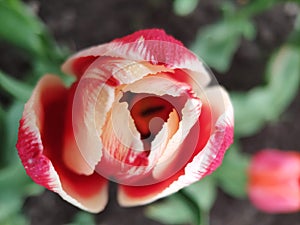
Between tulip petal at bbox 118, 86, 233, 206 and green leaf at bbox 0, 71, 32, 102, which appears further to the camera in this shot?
green leaf at bbox 0, 71, 32, 102

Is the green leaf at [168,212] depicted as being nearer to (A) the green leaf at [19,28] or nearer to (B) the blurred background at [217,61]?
(B) the blurred background at [217,61]

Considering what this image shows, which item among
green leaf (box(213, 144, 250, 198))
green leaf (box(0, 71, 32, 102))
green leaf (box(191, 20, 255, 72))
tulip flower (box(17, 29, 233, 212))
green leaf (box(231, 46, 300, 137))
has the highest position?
tulip flower (box(17, 29, 233, 212))

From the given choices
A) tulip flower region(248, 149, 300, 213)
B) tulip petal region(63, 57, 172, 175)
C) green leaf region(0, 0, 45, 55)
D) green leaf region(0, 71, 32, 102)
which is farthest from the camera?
tulip flower region(248, 149, 300, 213)

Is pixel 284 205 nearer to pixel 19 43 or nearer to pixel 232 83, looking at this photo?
pixel 232 83

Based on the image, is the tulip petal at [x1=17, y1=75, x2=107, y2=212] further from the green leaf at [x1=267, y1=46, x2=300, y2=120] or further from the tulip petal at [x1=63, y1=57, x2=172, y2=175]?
the green leaf at [x1=267, y1=46, x2=300, y2=120]

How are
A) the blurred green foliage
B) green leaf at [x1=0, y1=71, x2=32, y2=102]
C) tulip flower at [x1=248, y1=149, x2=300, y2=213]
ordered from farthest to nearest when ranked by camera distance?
1. the blurred green foliage
2. tulip flower at [x1=248, y1=149, x2=300, y2=213]
3. green leaf at [x1=0, y1=71, x2=32, y2=102]

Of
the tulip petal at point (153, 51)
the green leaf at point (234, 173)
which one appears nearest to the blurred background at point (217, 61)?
the green leaf at point (234, 173)

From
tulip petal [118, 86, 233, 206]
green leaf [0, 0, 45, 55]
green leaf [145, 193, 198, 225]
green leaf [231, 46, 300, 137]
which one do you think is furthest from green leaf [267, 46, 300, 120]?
tulip petal [118, 86, 233, 206]

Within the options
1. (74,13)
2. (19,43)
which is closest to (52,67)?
(19,43)
